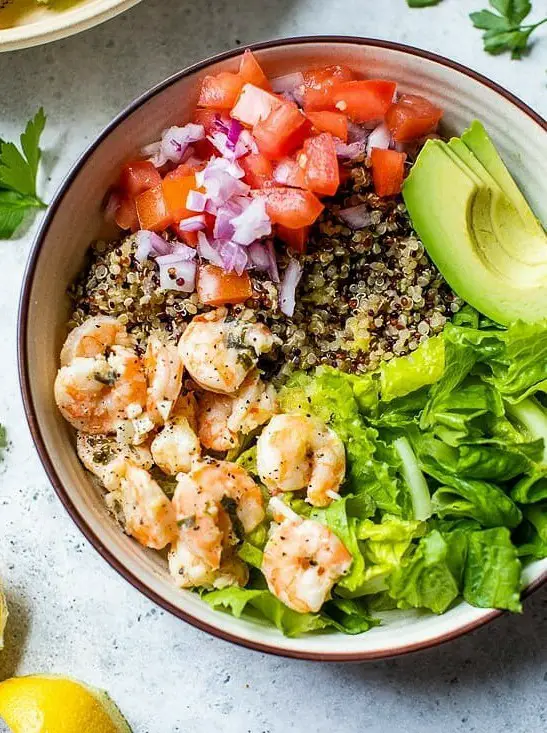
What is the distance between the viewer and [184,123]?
7.04 feet

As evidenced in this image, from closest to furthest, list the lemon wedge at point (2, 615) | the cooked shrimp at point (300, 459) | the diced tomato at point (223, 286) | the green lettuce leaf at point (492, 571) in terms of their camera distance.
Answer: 1. the green lettuce leaf at point (492, 571)
2. the cooked shrimp at point (300, 459)
3. the diced tomato at point (223, 286)
4. the lemon wedge at point (2, 615)

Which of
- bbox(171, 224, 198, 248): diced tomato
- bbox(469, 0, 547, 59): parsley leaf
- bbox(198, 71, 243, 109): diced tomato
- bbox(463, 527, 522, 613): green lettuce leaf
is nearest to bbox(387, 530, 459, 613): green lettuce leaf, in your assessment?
bbox(463, 527, 522, 613): green lettuce leaf

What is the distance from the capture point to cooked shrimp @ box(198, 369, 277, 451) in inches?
80.3

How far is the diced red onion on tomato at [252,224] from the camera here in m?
1.98

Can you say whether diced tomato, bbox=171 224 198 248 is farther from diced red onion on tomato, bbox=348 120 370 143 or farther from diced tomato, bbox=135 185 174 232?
diced red onion on tomato, bbox=348 120 370 143

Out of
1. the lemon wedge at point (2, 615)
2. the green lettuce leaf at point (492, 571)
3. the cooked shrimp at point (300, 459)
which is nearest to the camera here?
the green lettuce leaf at point (492, 571)

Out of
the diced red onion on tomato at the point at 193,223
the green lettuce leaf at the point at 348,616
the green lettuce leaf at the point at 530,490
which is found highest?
the diced red onion on tomato at the point at 193,223

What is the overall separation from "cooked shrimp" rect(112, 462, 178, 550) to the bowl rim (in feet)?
0.26

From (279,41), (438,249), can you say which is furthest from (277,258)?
(279,41)

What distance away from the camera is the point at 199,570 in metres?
1.93

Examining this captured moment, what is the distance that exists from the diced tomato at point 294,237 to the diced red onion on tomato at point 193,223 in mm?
173

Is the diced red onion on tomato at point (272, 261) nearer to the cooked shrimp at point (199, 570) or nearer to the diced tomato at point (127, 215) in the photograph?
the diced tomato at point (127, 215)

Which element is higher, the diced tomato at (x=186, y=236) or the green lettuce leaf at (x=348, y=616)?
the diced tomato at (x=186, y=236)

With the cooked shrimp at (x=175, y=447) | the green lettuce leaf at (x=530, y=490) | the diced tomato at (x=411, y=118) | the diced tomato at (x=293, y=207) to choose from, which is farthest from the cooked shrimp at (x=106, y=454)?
→ the diced tomato at (x=411, y=118)
